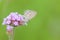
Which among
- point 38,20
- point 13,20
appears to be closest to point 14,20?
point 13,20

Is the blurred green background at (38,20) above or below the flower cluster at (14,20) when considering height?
above

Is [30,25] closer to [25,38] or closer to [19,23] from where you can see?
[25,38]

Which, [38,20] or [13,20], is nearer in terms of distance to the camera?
[13,20]

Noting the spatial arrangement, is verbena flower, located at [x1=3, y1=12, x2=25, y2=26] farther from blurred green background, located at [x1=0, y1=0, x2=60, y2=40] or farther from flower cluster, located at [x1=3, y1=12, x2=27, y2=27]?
blurred green background, located at [x1=0, y1=0, x2=60, y2=40]

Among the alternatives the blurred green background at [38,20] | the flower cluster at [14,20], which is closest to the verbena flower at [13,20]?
the flower cluster at [14,20]

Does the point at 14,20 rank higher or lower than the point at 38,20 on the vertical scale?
lower

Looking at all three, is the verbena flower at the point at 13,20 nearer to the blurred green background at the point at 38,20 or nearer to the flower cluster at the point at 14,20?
the flower cluster at the point at 14,20

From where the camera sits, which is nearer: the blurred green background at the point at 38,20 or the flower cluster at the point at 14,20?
the flower cluster at the point at 14,20

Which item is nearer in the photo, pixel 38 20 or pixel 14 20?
pixel 14 20

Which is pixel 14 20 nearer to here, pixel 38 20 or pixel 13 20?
pixel 13 20
